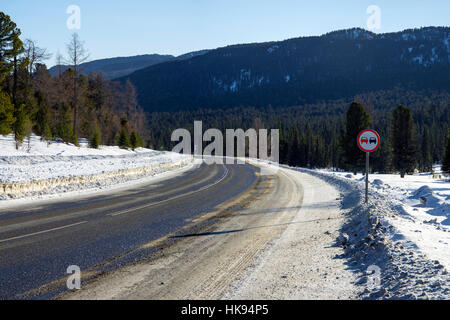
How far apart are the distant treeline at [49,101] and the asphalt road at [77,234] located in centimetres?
2091

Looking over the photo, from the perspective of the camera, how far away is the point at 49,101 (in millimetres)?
43312

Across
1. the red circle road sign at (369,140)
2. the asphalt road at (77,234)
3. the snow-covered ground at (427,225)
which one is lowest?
the asphalt road at (77,234)

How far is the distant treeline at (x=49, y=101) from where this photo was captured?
30.9 meters

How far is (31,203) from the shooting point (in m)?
12.1

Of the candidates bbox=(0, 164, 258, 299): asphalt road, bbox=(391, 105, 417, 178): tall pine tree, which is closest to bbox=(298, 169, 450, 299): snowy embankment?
bbox=(0, 164, 258, 299): asphalt road

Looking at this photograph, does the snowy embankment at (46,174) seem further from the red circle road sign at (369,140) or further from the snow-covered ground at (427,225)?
the snow-covered ground at (427,225)

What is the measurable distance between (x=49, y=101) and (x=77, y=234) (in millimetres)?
42114

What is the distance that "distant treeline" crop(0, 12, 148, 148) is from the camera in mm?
30873

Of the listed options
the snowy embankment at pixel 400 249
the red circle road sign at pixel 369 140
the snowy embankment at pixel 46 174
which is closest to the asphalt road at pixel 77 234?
the snowy embankment at pixel 46 174

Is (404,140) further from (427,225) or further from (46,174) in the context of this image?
(46,174)

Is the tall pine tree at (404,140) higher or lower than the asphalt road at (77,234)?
higher

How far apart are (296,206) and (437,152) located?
443ft

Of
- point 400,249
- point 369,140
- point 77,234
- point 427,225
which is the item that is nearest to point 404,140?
point 369,140
